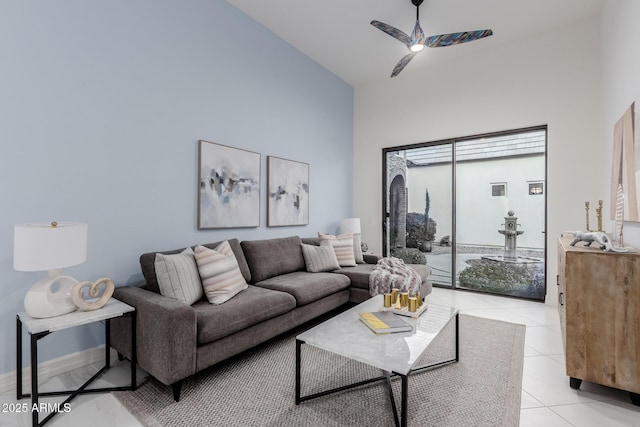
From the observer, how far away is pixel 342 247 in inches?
153

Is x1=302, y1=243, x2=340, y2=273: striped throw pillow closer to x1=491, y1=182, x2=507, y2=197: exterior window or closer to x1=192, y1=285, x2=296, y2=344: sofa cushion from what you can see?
x1=192, y1=285, x2=296, y2=344: sofa cushion

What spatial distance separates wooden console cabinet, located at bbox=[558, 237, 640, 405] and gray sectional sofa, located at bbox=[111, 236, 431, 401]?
5.37ft

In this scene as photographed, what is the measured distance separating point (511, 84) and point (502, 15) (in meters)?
0.90

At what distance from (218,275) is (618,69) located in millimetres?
3817

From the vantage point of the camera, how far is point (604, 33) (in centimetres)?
320

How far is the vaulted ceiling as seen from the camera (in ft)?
10.7

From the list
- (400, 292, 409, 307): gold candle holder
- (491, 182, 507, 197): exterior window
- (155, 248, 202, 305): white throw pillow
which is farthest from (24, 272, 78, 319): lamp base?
(491, 182, 507, 197): exterior window

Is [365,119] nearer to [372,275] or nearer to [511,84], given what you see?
[511,84]

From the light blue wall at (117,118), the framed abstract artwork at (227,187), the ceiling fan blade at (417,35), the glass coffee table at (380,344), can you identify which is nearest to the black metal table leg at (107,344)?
the light blue wall at (117,118)

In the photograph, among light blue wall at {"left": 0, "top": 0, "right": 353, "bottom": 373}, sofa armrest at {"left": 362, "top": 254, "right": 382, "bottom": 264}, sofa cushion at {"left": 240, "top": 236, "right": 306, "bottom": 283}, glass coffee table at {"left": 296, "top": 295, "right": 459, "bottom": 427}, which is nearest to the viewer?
glass coffee table at {"left": 296, "top": 295, "right": 459, "bottom": 427}

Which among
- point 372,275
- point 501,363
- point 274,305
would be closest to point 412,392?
point 501,363

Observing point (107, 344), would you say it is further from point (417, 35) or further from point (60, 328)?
point (417, 35)

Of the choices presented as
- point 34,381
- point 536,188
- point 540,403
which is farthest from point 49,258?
point 536,188

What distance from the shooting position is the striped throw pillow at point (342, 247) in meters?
3.81
